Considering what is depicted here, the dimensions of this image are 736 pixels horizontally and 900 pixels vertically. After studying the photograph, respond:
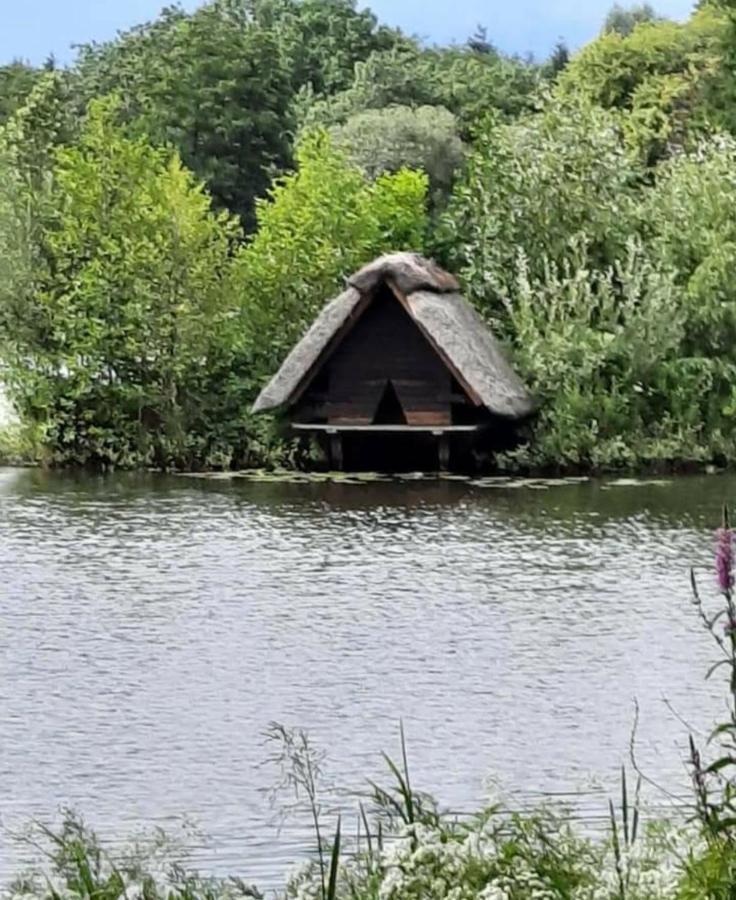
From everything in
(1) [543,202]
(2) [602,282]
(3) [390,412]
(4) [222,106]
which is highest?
(4) [222,106]

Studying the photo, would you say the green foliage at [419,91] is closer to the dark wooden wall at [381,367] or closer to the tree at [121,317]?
the tree at [121,317]

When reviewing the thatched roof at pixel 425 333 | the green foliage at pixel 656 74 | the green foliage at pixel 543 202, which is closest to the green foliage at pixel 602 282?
Answer: the green foliage at pixel 543 202

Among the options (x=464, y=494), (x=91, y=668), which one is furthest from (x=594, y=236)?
(x=91, y=668)

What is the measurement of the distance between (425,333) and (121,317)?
316cm

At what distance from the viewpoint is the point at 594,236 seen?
21.0 m

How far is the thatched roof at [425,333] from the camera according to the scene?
63.3 ft

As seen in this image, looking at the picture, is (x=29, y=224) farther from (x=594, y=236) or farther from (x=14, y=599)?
(x=14, y=599)

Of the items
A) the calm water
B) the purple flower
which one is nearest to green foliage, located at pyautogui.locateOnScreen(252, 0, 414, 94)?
the calm water

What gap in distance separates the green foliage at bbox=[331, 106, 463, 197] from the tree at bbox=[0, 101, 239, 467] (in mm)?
13110

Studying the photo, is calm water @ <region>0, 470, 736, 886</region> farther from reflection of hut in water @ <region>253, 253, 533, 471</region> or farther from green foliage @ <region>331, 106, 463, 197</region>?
green foliage @ <region>331, 106, 463, 197</region>

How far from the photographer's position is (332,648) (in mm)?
10688

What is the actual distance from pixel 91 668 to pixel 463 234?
12.5 m

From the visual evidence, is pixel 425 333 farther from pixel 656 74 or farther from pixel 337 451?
pixel 656 74

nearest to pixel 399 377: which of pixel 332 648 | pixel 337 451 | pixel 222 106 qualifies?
pixel 337 451
